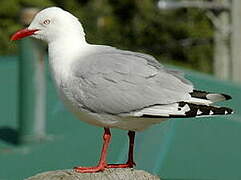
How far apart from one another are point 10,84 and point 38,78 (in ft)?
6.15

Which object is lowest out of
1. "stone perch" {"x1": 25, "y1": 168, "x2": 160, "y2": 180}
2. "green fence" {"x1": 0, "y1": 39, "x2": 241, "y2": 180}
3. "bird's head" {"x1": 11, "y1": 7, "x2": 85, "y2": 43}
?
"green fence" {"x1": 0, "y1": 39, "x2": 241, "y2": 180}

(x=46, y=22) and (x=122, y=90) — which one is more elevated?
(x=46, y=22)

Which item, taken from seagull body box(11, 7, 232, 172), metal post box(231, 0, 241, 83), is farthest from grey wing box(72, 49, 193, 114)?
metal post box(231, 0, 241, 83)

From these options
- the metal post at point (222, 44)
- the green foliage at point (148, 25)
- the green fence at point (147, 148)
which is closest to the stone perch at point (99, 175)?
the green fence at point (147, 148)

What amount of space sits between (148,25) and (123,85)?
54.8ft

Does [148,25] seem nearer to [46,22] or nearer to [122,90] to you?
[46,22]

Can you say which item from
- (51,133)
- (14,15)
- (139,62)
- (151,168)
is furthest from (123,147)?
(14,15)

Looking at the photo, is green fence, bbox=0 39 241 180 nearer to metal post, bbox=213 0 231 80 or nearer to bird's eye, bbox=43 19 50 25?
bird's eye, bbox=43 19 50 25

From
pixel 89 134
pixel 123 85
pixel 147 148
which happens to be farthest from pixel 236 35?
pixel 123 85

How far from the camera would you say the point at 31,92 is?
696 centimetres

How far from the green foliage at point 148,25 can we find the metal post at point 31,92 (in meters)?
12.0

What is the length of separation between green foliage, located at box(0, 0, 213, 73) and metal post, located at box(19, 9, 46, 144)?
1202 cm

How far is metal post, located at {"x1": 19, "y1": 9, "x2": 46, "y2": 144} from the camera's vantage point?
Result: 6828 mm

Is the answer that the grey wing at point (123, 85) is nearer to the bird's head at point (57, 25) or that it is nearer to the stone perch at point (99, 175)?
the bird's head at point (57, 25)
